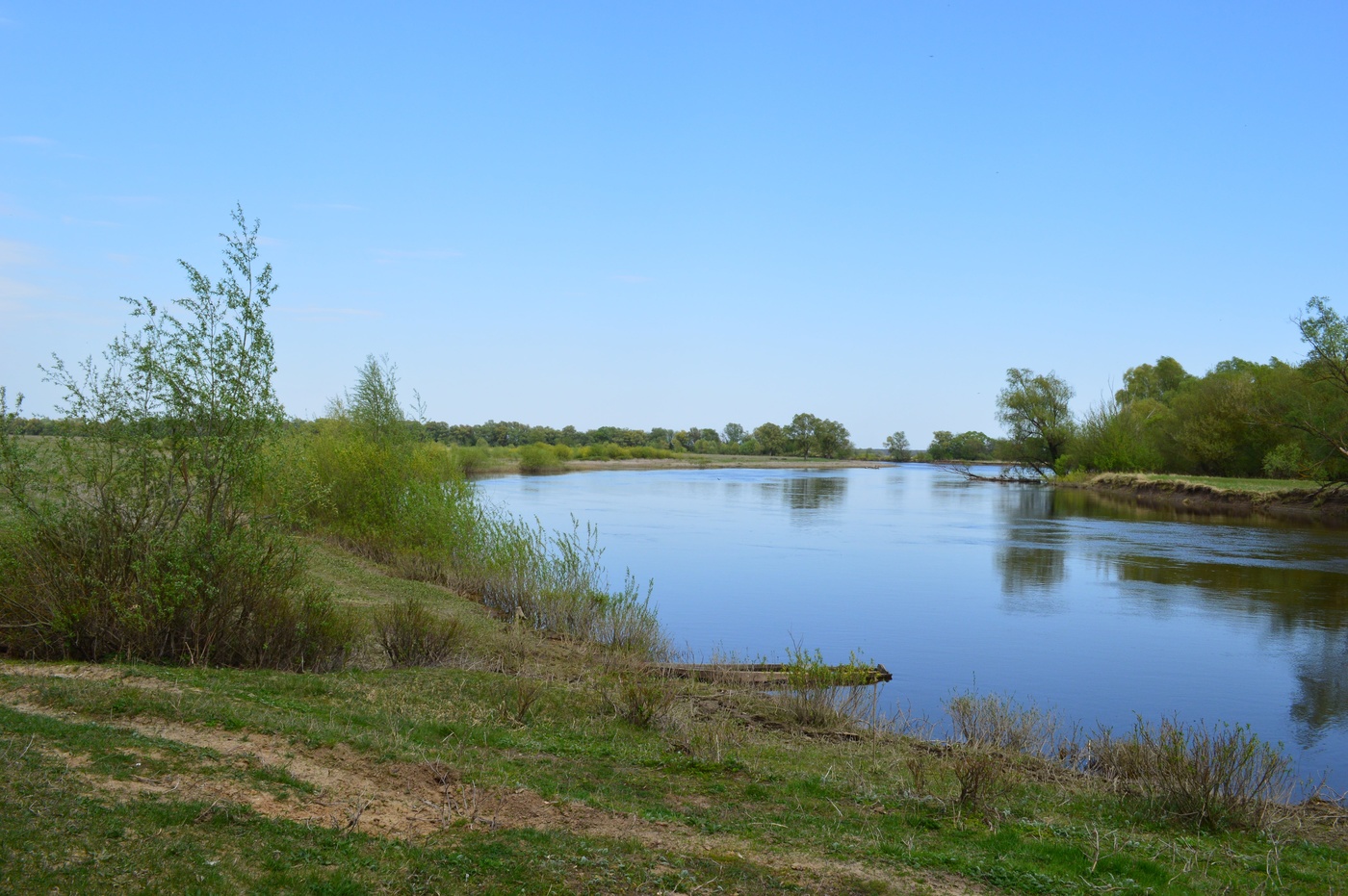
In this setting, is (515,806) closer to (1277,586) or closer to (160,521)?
(160,521)

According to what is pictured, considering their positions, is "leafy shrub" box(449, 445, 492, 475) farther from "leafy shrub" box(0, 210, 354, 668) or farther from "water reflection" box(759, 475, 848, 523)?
"leafy shrub" box(0, 210, 354, 668)

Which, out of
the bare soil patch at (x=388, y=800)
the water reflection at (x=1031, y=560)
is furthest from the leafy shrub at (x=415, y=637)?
the water reflection at (x=1031, y=560)

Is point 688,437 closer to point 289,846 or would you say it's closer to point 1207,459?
point 1207,459

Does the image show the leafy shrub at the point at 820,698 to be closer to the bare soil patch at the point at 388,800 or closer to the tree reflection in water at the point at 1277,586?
the bare soil patch at the point at 388,800

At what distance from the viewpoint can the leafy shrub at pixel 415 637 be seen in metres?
11.6

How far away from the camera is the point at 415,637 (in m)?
11.8

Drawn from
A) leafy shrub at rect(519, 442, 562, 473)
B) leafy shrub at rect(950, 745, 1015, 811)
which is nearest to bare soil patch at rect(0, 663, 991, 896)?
leafy shrub at rect(950, 745, 1015, 811)

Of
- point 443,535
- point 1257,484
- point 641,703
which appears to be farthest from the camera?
point 1257,484

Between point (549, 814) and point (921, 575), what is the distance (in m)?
21.9

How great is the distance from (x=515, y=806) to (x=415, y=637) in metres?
6.02

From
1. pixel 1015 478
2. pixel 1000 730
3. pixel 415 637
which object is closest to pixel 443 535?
pixel 415 637

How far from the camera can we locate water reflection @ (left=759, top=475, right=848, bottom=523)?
49.8 meters

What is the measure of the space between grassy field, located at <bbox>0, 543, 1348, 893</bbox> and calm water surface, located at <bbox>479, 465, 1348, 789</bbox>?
4964 millimetres

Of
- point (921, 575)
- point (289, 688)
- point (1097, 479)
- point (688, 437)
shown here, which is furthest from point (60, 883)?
point (688, 437)
